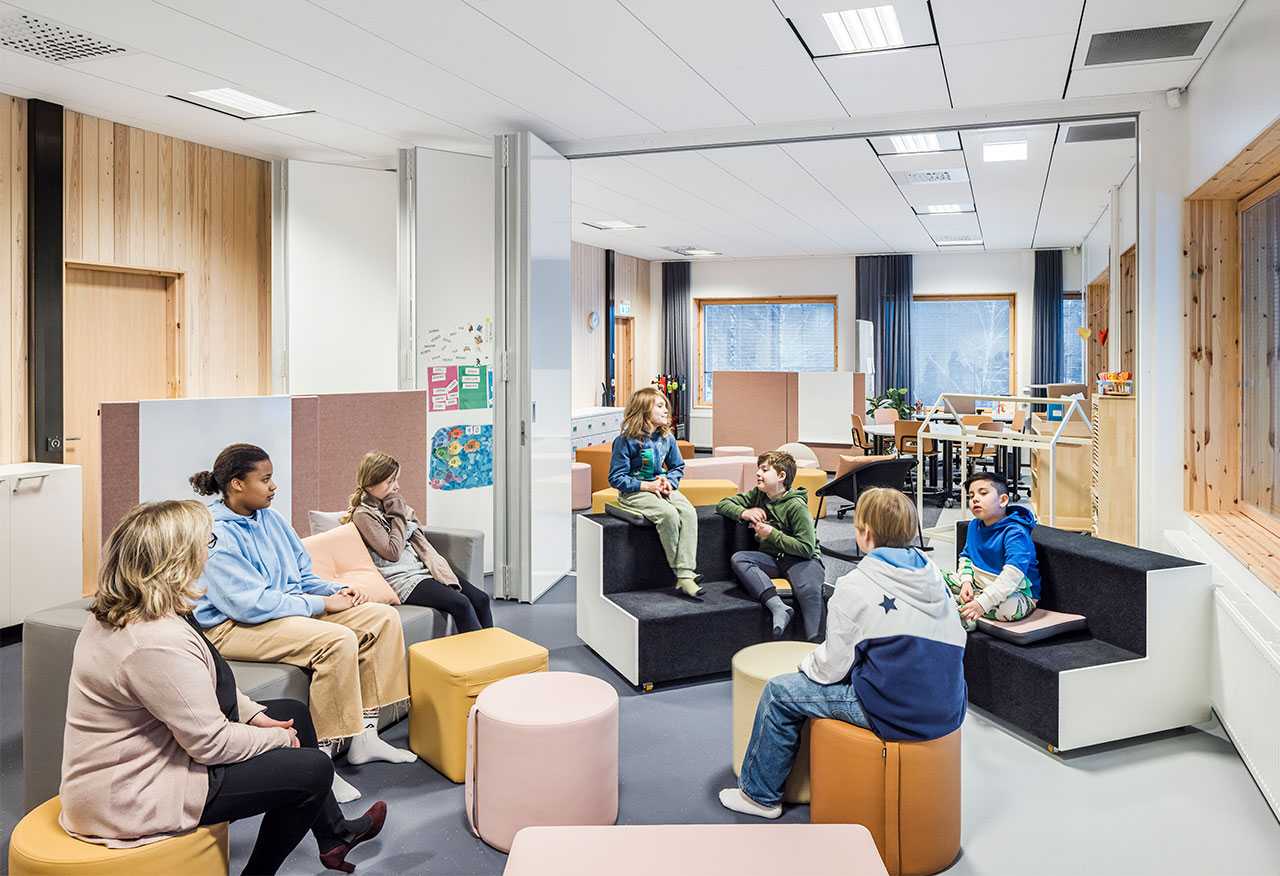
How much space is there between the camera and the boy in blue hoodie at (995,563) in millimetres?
3771

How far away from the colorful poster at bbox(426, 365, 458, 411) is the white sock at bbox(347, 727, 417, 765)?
286 centimetres

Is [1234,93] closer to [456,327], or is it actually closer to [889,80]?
[889,80]

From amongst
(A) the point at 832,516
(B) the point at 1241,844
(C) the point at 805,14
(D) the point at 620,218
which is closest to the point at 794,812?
(B) the point at 1241,844

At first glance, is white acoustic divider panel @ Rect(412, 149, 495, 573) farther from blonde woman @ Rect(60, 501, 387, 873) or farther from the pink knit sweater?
the pink knit sweater

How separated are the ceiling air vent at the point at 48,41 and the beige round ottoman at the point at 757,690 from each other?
3908mm

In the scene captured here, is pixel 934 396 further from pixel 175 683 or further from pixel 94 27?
pixel 175 683

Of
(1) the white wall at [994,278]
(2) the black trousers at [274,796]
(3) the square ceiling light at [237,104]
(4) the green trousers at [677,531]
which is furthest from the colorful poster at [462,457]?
(1) the white wall at [994,278]

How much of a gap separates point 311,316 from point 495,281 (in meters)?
1.54

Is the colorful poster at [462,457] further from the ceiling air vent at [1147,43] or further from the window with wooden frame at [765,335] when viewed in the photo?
the window with wooden frame at [765,335]

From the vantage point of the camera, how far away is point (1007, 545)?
12.7 feet

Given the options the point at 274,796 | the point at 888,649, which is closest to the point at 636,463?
the point at 888,649

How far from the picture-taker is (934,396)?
1272 cm

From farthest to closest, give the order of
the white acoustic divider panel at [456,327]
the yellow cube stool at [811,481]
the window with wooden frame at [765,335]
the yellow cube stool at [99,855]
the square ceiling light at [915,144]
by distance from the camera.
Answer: the window with wooden frame at [765,335]
the yellow cube stool at [811,481]
the square ceiling light at [915,144]
the white acoustic divider panel at [456,327]
the yellow cube stool at [99,855]

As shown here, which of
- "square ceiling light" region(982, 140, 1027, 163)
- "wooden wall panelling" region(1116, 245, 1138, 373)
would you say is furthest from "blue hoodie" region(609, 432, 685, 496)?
"wooden wall panelling" region(1116, 245, 1138, 373)
